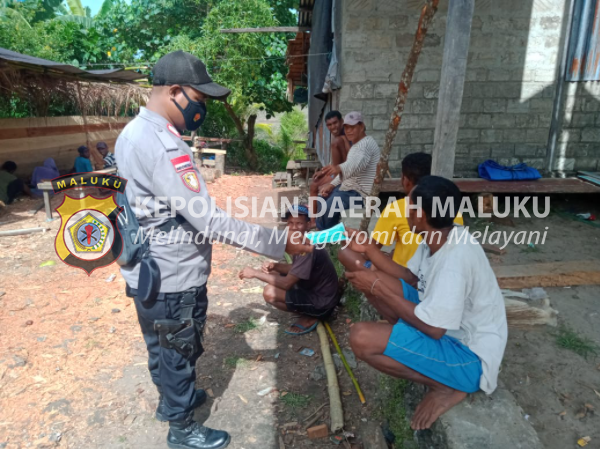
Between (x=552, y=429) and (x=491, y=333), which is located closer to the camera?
(x=491, y=333)

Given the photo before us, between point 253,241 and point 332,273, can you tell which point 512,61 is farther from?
point 253,241

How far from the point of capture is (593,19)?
19.8 ft

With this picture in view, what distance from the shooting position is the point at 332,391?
2.91 metres

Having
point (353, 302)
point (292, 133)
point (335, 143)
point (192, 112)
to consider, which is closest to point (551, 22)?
point (335, 143)

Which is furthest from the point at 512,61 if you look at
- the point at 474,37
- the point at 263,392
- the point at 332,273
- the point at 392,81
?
the point at 263,392

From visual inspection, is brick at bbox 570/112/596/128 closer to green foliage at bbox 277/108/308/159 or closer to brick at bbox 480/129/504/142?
brick at bbox 480/129/504/142

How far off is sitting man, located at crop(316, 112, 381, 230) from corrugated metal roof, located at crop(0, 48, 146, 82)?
6.07 meters

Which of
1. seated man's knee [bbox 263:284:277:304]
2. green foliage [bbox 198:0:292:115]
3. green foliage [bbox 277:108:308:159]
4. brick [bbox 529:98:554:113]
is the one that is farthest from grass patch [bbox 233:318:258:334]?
green foliage [bbox 277:108:308:159]

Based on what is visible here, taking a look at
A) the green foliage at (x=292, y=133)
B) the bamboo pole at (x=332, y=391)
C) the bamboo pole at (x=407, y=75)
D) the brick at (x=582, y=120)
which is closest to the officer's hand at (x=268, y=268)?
the bamboo pole at (x=332, y=391)

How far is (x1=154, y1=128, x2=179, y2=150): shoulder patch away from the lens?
2092 mm

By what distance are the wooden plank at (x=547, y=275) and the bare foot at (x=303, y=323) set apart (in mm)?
1701

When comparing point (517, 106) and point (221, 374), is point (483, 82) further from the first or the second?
point (221, 374)

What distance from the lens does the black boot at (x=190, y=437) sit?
8.04 feet

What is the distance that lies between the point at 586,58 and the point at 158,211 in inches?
269
